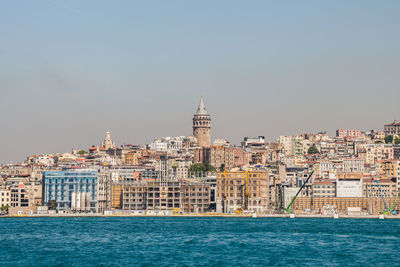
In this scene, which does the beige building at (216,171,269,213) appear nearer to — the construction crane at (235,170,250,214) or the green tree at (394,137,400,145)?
the construction crane at (235,170,250,214)

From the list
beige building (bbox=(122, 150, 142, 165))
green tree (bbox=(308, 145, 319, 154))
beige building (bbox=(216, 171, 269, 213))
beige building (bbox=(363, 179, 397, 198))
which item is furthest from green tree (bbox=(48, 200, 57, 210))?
green tree (bbox=(308, 145, 319, 154))

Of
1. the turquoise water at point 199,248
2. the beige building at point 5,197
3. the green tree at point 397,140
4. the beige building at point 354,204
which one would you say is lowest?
the turquoise water at point 199,248

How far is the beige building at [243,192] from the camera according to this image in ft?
308

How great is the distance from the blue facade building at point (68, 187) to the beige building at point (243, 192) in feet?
43.7

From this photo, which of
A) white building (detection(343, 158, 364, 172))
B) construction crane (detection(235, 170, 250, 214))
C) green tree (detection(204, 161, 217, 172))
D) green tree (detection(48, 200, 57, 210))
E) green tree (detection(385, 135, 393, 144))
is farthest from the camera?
green tree (detection(385, 135, 393, 144))

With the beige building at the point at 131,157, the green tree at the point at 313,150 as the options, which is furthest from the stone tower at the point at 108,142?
the green tree at the point at 313,150

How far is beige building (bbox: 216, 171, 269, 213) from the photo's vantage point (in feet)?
308

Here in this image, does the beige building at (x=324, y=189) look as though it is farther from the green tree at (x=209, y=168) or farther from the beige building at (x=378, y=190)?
the green tree at (x=209, y=168)

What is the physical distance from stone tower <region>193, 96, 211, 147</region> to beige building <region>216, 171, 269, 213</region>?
43.5m

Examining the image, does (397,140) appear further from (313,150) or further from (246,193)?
(246,193)

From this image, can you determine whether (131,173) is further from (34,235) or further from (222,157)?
(34,235)

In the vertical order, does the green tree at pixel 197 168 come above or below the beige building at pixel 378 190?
above

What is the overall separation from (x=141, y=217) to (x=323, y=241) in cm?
4325

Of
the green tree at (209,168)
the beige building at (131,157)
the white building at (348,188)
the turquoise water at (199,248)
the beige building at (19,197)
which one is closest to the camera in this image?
the turquoise water at (199,248)
